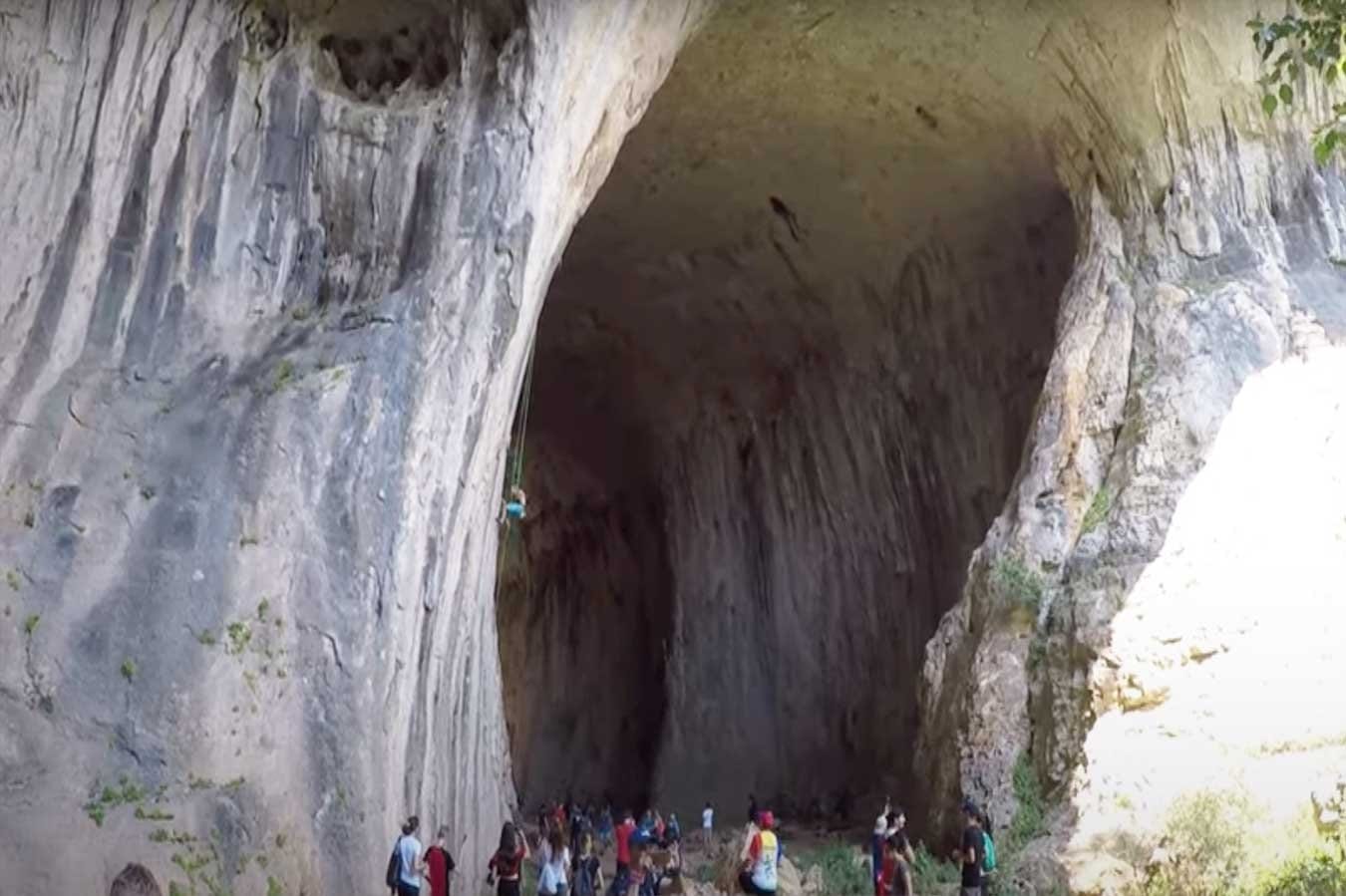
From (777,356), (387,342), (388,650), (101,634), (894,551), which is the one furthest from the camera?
(777,356)

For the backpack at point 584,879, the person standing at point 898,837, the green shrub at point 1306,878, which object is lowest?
the green shrub at point 1306,878

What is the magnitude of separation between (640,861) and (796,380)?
10437mm

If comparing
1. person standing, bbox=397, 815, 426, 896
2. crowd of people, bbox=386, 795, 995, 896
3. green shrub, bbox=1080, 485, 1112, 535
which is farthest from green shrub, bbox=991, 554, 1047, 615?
person standing, bbox=397, 815, 426, 896

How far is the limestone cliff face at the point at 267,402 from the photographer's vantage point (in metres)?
9.66

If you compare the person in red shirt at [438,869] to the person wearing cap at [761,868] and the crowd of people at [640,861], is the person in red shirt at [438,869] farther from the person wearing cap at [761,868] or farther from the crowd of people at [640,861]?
the person wearing cap at [761,868]

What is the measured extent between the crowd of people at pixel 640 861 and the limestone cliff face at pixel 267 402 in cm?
65

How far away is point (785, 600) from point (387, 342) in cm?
1099

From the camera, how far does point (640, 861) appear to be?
12.3 meters

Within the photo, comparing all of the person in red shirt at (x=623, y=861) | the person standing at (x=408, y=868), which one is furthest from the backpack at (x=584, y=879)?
the person standing at (x=408, y=868)

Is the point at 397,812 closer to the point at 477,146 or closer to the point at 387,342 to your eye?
the point at 387,342

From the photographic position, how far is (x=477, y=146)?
1253 centimetres

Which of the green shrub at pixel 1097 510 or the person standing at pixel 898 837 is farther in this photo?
the green shrub at pixel 1097 510

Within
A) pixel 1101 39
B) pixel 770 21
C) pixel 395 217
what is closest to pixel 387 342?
pixel 395 217

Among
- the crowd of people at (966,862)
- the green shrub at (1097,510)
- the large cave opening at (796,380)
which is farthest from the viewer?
the large cave opening at (796,380)
